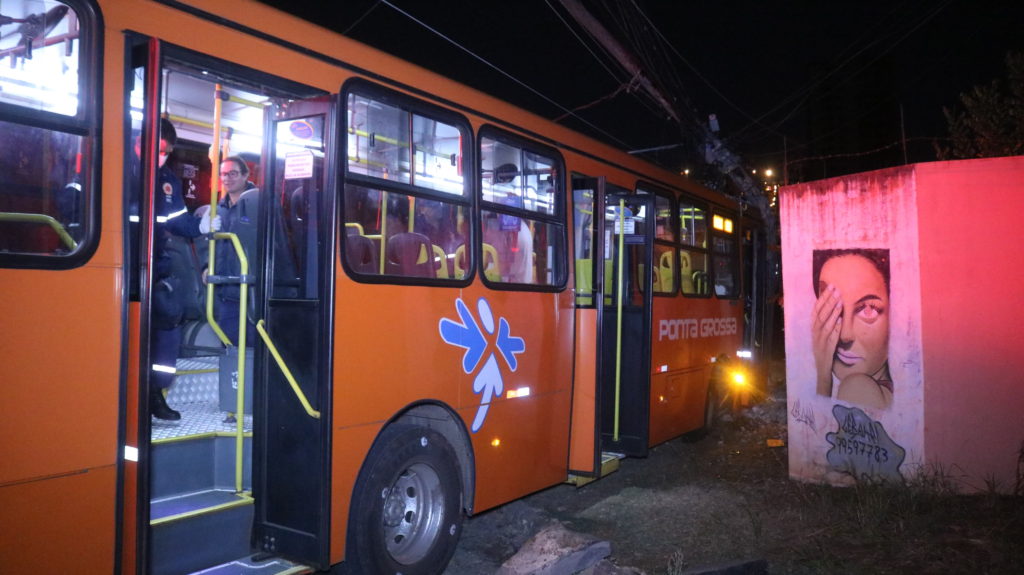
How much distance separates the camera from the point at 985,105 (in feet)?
45.4

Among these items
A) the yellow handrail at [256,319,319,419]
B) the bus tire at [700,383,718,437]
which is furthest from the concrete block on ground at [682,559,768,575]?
the bus tire at [700,383,718,437]

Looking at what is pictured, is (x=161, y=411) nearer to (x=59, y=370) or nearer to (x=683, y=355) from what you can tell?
(x=59, y=370)

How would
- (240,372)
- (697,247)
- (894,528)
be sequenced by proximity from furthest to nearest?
(697,247) → (894,528) → (240,372)

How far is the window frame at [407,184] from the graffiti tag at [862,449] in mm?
4209

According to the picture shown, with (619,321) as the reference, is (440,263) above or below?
above

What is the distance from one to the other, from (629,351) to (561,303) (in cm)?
147

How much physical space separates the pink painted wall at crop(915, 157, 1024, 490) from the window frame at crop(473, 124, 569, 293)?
3.24 m

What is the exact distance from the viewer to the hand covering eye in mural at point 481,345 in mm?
4535

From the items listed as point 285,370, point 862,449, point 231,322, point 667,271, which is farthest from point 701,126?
point 285,370

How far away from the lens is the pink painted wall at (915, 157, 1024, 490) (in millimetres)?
5922

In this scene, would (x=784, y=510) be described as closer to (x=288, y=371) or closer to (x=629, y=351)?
(x=629, y=351)

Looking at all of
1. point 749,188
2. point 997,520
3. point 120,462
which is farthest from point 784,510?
point 749,188

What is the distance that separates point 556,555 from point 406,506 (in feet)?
3.38

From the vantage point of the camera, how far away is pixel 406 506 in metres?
4.40
